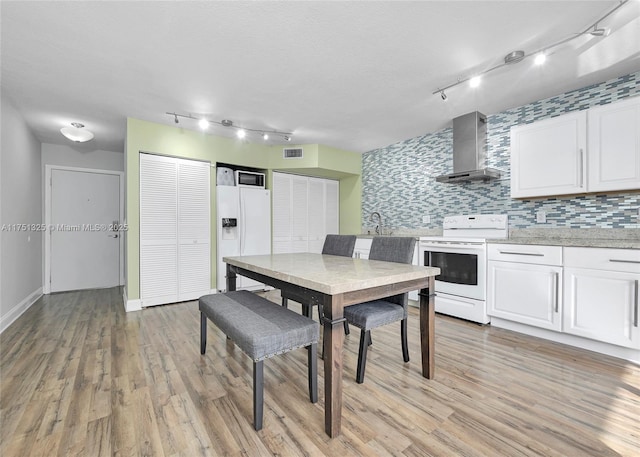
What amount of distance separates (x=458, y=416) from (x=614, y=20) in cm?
271

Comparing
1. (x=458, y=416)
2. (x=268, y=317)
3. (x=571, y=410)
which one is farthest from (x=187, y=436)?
(x=571, y=410)

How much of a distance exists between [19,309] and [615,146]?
20.9ft

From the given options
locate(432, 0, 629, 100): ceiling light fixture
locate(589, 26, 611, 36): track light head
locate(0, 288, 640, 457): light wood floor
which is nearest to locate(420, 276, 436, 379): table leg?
locate(0, 288, 640, 457): light wood floor

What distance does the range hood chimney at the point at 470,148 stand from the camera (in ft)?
11.1

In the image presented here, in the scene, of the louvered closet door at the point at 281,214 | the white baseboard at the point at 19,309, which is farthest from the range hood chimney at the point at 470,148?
the white baseboard at the point at 19,309

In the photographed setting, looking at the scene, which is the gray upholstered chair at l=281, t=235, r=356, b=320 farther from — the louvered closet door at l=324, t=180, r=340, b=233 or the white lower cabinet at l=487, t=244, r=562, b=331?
the louvered closet door at l=324, t=180, r=340, b=233

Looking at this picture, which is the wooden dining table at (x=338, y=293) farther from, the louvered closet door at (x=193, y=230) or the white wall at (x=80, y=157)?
the white wall at (x=80, y=157)

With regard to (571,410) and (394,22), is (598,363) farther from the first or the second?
(394,22)

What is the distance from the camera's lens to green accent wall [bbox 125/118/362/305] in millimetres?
3604

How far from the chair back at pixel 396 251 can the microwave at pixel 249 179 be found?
2.71 metres

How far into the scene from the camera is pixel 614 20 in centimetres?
191

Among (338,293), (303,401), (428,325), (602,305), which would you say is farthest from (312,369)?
(602,305)

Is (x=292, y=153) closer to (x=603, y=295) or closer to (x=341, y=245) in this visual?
(x=341, y=245)

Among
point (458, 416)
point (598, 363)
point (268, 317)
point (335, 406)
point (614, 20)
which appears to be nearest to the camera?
point (335, 406)
